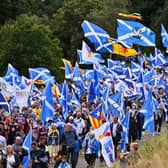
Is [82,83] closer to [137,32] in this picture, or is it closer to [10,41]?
[137,32]

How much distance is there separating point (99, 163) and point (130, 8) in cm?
5107

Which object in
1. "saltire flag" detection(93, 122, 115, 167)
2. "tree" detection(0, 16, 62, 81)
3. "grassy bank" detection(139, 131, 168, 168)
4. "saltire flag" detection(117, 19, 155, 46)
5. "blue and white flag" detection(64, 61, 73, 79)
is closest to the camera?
"grassy bank" detection(139, 131, 168, 168)

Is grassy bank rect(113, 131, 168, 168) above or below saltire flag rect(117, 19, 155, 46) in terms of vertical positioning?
below

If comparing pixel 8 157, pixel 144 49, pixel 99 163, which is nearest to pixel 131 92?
pixel 99 163

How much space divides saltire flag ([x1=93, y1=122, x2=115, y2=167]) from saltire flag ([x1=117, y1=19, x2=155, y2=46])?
9.06 metres

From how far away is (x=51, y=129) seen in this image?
1775 cm

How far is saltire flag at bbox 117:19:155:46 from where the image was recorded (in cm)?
2466

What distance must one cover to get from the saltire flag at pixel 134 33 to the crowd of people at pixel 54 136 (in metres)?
4.06

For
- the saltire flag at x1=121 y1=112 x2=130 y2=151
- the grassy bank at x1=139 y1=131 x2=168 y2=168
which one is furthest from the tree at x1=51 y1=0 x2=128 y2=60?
the grassy bank at x1=139 y1=131 x2=168 y2=168

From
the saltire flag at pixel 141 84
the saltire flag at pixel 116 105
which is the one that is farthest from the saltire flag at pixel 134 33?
the saltire flag at pixel 116 105

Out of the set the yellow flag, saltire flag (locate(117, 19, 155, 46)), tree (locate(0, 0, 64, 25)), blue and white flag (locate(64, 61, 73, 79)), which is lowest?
tree (locate(0, 0, 64, 25))

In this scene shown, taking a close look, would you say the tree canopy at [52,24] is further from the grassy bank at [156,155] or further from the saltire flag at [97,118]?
the grassy bank at [156,155]

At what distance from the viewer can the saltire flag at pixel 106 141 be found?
52.0 feet

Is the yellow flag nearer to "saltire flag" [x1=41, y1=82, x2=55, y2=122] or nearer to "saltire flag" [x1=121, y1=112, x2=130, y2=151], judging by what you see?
"saltire flag" [x1=41, y1=82, x2=55, y2=122]
